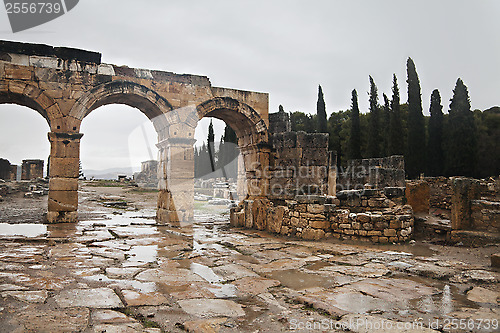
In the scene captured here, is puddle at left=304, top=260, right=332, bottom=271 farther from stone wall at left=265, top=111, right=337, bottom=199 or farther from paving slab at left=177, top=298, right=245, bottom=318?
stone wall at left=265, top=111, right=337, bottom=199

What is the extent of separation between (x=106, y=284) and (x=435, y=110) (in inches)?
1138

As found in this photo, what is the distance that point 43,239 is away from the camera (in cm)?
592

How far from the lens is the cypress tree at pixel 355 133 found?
3125cm

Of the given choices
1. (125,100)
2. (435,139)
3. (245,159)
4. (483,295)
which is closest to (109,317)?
(483,295)

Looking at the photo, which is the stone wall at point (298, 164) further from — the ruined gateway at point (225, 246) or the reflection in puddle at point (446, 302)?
the reflection in puddle at point (446, 302)

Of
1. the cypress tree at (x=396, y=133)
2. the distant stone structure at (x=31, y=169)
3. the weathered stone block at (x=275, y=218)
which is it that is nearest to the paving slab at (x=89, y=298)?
the weathered stone block at (x=275, y=218)

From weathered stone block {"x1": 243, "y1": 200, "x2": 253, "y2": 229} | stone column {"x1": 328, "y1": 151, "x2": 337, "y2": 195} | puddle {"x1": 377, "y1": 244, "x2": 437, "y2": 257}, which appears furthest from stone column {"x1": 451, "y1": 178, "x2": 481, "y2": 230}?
stone column {"x1": 328, "y1": 151, "x2": 337, "y2": 195}

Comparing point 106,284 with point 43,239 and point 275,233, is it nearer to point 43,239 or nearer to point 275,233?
point 43,239

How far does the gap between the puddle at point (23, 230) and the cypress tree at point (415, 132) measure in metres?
25.4

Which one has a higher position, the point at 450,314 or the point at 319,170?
the point at 319,170

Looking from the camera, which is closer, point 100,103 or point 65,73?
point 65,73

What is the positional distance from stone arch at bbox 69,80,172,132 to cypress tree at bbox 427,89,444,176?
78.0 ft

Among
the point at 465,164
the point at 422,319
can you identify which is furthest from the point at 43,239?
the point at 465,164

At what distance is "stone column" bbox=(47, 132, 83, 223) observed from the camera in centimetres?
809
